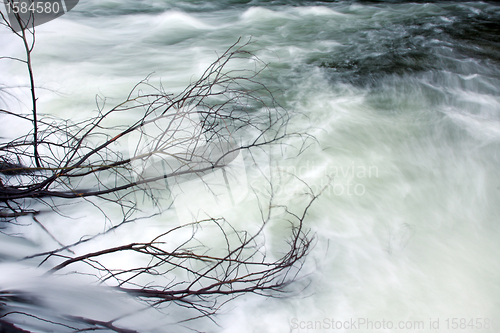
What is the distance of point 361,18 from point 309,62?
1771 millimetres

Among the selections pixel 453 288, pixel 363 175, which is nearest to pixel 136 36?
pixel 363 175

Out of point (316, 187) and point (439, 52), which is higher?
point (439, 52)

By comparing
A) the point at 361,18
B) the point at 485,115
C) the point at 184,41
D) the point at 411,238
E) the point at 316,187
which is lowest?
the point at 411,238

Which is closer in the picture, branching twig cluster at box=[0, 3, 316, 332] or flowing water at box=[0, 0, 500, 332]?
branching twig cluster at box=[0, 3, 316, 332]

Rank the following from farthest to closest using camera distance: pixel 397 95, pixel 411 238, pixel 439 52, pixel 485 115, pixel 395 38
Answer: pixel 395 38 < pixel 439 52 < pixel 397 95 < pixel 485 115 < pixel 411 238

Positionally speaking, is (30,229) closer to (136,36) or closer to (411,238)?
(411,238)

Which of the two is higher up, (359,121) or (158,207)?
(359,121)

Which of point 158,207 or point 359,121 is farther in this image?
point 359,121

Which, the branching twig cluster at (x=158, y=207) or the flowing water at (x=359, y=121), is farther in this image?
the flowing water at (x=359, y=121)

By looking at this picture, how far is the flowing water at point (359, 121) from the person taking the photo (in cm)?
205

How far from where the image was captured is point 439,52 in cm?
456

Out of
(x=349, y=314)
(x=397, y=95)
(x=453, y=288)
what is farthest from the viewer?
(x=397, y=95)

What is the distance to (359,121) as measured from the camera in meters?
3.54

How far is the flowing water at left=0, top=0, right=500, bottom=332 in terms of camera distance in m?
2.05
